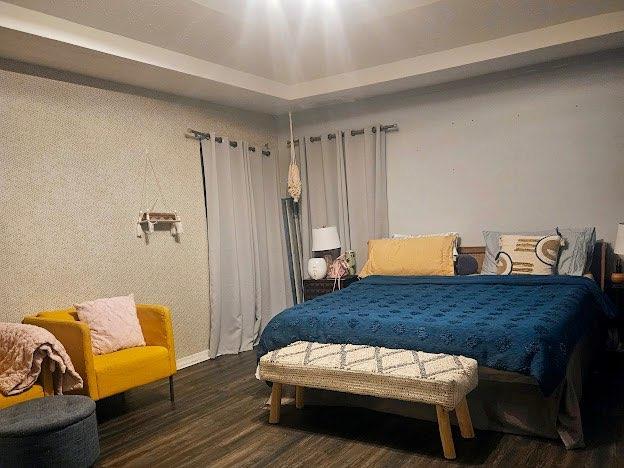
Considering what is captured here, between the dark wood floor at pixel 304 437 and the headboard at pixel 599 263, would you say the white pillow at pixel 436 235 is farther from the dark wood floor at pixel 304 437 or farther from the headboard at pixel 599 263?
the dark wood floor at pixel 304 437

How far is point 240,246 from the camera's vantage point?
4859 mm

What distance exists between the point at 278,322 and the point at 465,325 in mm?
1155

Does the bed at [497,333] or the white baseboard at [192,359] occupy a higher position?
the bed at [497,333]

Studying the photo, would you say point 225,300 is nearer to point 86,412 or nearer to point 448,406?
point 86,412

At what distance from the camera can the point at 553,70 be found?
4.18 metres

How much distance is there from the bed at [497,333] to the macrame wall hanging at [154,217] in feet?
4.84

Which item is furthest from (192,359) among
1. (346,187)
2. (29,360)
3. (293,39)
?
(293,39)

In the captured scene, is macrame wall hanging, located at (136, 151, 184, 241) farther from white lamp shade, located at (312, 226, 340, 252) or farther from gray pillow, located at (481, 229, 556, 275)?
gray pillow, located at (481, 229, 556, 275)

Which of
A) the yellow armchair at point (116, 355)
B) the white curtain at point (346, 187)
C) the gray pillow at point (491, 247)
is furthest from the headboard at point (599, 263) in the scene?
the yellow armchair at point (116, 355)

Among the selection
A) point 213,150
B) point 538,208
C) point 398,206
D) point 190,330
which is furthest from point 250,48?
point 538,208

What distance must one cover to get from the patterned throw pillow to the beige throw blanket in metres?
3.05

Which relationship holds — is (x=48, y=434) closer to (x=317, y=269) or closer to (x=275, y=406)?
(x=275, y=406)

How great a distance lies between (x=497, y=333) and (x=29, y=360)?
7.79 ft

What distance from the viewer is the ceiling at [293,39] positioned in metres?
3.07
